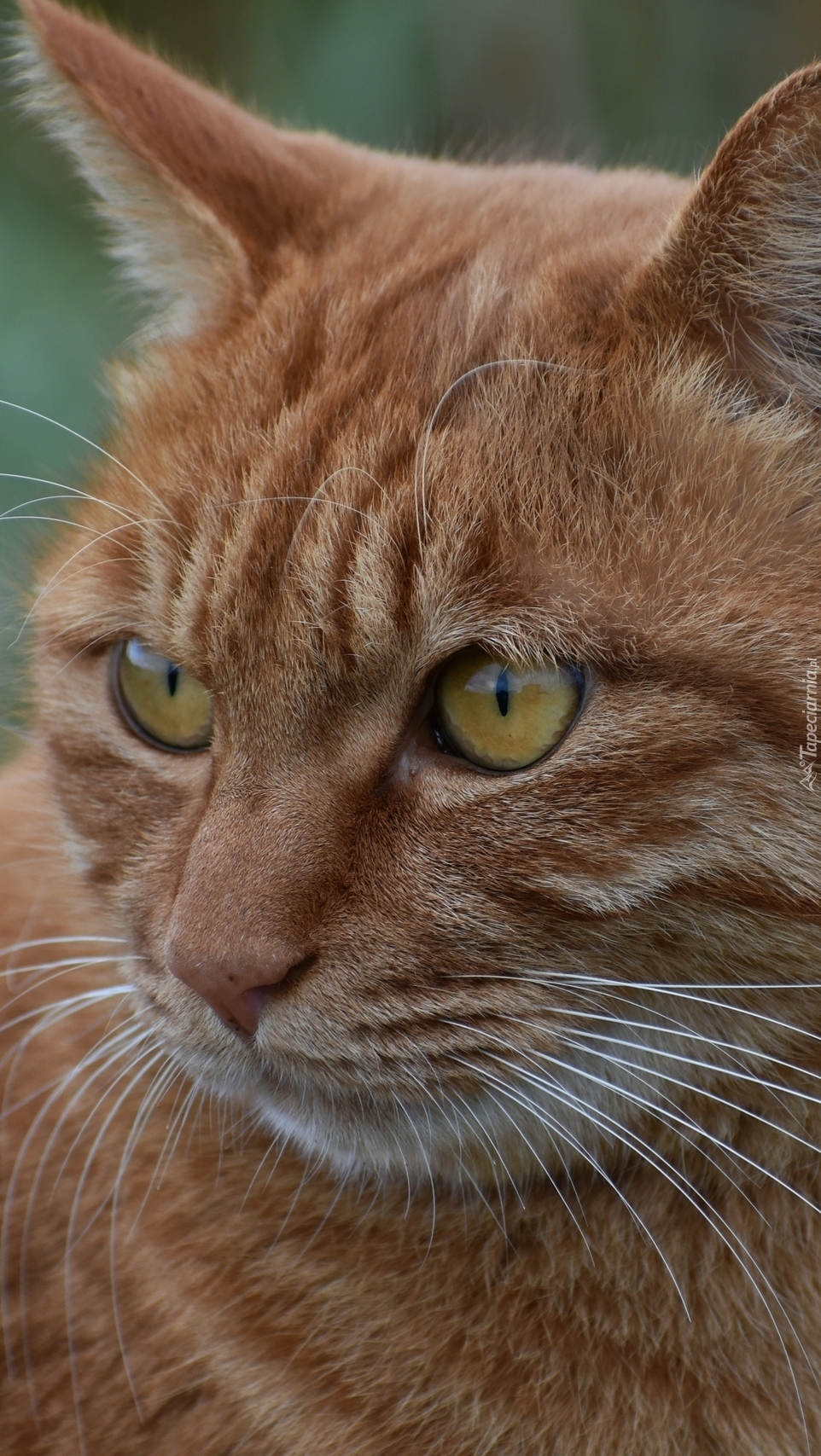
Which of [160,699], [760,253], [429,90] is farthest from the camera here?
[429,90]

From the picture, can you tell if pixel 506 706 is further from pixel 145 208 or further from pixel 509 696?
pixel 145 208

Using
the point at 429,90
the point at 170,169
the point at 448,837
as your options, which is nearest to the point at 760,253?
the point at 448,837

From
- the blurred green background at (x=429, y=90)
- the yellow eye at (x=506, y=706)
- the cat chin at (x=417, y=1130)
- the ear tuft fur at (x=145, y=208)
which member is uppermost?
the blurred green background at (x=429, y=90)

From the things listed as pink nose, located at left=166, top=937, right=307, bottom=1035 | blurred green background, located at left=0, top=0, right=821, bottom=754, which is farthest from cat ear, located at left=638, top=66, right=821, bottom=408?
blurred green background, located at left=0, top=0, right=821, bottom=754

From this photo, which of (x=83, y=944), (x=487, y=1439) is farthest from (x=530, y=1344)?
(x=83, y=944)

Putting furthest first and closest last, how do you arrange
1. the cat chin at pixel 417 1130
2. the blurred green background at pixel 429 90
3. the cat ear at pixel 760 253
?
the blurred green background at pixel 429 90 → the cat chin at pixel 417 1130 → the cat ear at pixel 760 253

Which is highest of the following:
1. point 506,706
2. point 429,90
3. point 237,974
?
point 429,90

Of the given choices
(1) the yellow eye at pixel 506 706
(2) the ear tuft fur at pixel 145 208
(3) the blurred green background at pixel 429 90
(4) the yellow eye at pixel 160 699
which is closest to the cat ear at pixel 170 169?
(2) the ear tuft fur at pixel 145 208

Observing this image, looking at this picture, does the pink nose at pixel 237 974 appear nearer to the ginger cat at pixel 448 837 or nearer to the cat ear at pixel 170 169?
the ginger cat at pixel 448 837

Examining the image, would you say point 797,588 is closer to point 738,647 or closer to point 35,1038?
point 738,647
